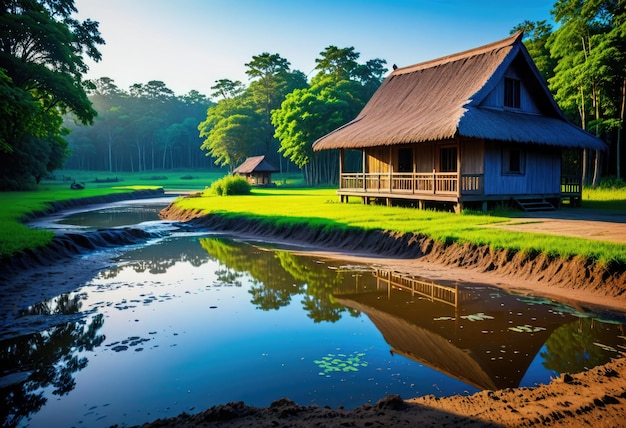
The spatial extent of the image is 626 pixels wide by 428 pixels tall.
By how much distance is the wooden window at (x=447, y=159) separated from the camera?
2203 centimetres

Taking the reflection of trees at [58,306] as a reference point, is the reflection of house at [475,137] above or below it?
above

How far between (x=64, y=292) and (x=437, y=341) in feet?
27.7

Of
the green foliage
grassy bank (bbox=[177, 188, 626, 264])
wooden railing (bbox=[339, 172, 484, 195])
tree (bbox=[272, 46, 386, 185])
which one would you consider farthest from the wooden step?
the green foliage

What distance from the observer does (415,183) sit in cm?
2197

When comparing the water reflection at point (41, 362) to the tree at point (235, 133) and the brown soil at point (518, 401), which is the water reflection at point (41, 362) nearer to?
the brown soil at point (518, 401)

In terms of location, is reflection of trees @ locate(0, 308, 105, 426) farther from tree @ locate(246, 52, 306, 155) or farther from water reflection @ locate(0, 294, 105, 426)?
tree @ locate(246, 52, 306, 155)

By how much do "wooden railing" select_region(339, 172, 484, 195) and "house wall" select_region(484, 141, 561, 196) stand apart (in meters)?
0.82

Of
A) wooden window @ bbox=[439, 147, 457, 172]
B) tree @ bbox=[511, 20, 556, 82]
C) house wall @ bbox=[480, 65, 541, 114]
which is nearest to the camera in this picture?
house wall @ bbox=[480, 65, 541, 114]

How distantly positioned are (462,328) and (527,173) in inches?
628

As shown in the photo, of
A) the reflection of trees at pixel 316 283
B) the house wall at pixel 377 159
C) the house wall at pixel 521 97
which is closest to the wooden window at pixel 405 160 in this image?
the house wall at pixel 377 159

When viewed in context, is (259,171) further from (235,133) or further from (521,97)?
(521,97)

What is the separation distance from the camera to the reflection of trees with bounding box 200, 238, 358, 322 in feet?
33.0

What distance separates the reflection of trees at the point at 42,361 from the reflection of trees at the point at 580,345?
22.2 feet

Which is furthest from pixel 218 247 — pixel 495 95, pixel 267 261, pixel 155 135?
pixel 155 135
